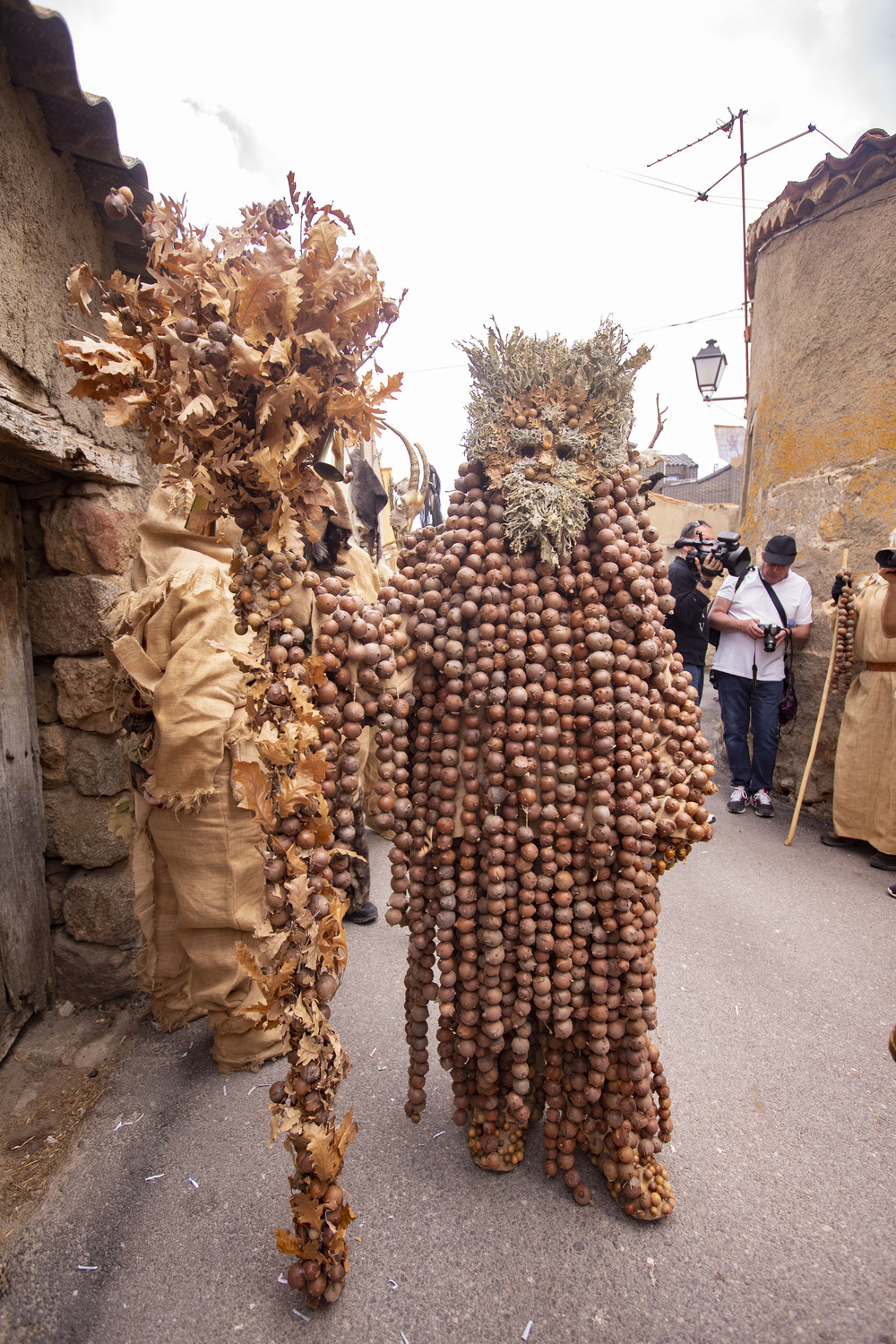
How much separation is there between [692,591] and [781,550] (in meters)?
0.62

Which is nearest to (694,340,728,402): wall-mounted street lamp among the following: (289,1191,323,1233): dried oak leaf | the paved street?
the paved street

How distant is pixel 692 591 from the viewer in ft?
14.4

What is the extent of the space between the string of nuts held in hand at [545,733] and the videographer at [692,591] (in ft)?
9.30

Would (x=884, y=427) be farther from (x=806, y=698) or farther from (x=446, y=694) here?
(x=446, y=694)

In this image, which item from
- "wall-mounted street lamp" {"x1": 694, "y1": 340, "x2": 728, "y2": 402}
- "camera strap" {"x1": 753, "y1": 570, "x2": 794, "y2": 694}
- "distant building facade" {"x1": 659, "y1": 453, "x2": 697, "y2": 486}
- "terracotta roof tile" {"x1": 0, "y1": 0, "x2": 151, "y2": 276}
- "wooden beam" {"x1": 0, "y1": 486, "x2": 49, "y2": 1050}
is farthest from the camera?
"distant building facade" {"x1": 659, "y1": 453, "x2": 697, "y2": 486}

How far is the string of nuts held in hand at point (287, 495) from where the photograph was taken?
130 centimetres

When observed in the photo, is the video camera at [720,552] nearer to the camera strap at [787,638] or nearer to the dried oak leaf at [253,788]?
the camera strap at [787,638]

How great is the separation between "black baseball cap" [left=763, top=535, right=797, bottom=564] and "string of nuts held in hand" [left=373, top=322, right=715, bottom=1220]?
3.16m

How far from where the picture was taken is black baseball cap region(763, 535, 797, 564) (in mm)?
4312

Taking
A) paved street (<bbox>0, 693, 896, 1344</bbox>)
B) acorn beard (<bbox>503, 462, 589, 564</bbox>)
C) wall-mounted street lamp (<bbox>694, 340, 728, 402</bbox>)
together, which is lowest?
paved street (<bbox>0, 693, 896, 1344</bbox>)

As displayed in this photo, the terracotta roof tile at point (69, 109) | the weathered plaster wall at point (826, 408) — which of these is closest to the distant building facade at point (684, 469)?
the weathered plaster wall at point (826, 408)

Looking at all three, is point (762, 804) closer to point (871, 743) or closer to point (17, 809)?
point (871, 743)

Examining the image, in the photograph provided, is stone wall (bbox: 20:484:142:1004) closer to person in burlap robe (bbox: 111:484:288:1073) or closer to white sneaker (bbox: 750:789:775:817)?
person in burlap robe (bbox: 111:484:288:1073)

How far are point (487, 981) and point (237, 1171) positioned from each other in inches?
39.6
